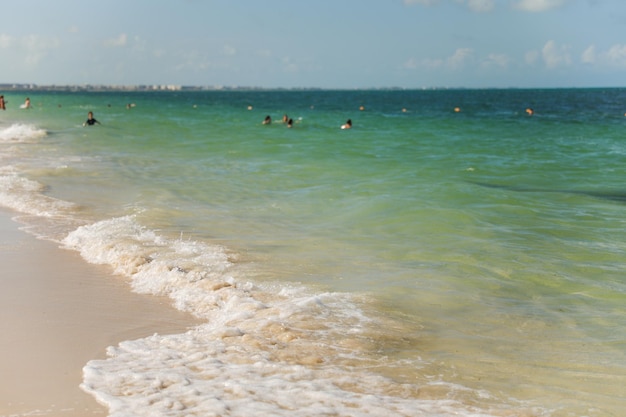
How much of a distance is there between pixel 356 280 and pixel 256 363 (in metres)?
2.89

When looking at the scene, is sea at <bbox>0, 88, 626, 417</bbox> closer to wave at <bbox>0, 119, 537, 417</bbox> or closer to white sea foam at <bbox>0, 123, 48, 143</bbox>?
wave at <bbox>0, 119, 537, 417</bbox>

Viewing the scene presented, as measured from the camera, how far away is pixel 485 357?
235 inches

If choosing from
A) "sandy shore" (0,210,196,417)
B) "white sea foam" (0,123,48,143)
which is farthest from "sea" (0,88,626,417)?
"white sea foam" (0,123,48,143)

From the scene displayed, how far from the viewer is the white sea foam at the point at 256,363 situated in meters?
4.83

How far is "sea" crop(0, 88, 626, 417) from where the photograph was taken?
5.16 metres

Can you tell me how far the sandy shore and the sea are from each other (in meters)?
0.19

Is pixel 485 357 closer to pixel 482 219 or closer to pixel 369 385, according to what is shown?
pixel 369 385

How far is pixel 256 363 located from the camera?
5566mm

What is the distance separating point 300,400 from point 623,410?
2.29 meters

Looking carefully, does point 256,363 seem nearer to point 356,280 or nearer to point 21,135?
point 356,280

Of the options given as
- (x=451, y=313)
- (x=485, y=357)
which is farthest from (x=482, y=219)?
(x=485, y=357)

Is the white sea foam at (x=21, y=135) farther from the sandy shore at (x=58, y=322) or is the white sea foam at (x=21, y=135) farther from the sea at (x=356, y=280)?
the sandy shore at (x=58, y=322)

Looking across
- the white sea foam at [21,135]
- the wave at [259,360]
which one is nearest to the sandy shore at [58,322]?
the wave at [259,360]

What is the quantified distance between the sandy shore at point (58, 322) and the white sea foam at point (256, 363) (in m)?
0.20
